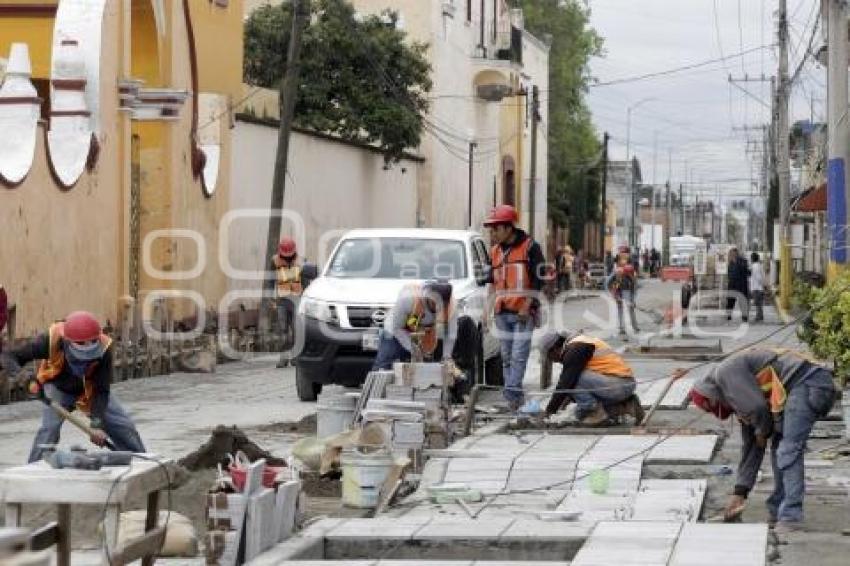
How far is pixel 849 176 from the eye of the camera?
78.3 feet

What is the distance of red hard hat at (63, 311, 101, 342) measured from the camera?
41.4 feet

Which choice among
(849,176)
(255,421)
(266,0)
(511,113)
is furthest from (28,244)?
(511,113)

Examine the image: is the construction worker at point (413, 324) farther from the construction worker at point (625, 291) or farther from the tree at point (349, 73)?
A: the tree at point (349, 73)

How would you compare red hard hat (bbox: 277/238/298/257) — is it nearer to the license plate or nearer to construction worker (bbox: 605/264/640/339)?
the license plate

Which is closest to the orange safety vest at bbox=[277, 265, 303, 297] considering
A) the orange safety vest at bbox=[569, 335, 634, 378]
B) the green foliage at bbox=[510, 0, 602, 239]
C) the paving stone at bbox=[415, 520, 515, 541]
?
the orange safety vest at bbox=[569, 335, 634, 378]

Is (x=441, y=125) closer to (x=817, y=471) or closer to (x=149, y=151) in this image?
(x=149, y=151)

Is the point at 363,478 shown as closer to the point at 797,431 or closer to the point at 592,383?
the point at 797,431

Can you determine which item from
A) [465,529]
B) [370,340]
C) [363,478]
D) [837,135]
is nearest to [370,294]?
[370,340]

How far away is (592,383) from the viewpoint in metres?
16.8

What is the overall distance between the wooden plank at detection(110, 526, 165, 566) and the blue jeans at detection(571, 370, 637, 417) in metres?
7.40

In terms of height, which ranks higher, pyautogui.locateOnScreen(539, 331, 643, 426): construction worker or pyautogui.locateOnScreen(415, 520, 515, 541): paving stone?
pyautogui.locateOnScreen(539, 331, 643, 426): construction worker

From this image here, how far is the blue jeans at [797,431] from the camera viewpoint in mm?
11758

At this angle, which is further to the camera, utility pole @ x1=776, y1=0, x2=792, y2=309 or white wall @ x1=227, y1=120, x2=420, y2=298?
utility pole @ x1=776, y1=0, x2=792, y2=309

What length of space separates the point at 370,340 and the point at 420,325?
2699mm
